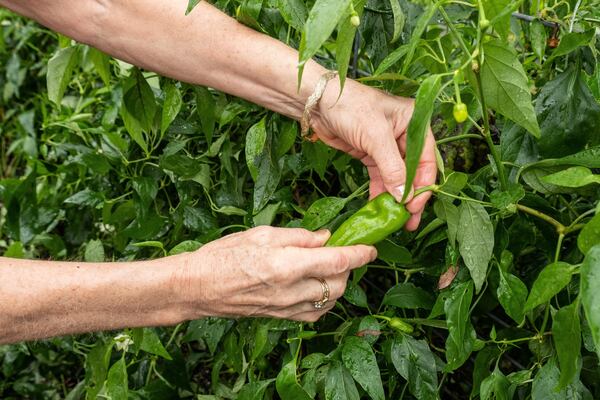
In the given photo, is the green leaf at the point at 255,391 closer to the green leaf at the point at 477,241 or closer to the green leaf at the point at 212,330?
the green leaf at the point at 212,330

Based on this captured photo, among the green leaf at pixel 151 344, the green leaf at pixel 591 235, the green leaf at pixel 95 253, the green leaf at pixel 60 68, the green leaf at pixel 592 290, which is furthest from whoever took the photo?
the green leaf at pixel 95 253

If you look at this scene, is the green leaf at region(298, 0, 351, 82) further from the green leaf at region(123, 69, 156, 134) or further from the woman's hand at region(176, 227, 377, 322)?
the green leaf at region(123, 69, 156, 134)

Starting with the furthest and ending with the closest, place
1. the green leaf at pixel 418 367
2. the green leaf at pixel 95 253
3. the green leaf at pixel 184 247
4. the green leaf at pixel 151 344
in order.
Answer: the green leaf at pixel 95 253 → the green leaf at pixel 151 344 → the green leaf at pixel 184 247 → the green leaf at pixel 418 367

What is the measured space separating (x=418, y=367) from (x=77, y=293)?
52 cm

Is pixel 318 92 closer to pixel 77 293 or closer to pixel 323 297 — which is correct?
pixel 323 297

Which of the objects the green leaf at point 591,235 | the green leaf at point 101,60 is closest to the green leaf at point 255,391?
the green leaf at point 591,235

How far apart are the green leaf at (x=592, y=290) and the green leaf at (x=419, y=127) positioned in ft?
0.61

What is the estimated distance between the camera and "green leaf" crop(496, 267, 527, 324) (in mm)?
1000

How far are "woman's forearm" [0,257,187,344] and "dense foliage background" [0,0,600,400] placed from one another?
169 mm

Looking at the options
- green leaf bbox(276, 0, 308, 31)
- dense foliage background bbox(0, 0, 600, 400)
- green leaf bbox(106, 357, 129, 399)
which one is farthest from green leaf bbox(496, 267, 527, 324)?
green leaf bbox(106, 357, 129, 399)

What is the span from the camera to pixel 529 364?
128cm

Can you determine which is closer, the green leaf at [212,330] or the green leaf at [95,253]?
the green leaf at [212,330]

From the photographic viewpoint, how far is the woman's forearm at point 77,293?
3.49ft

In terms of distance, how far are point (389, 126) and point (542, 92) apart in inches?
8.9
